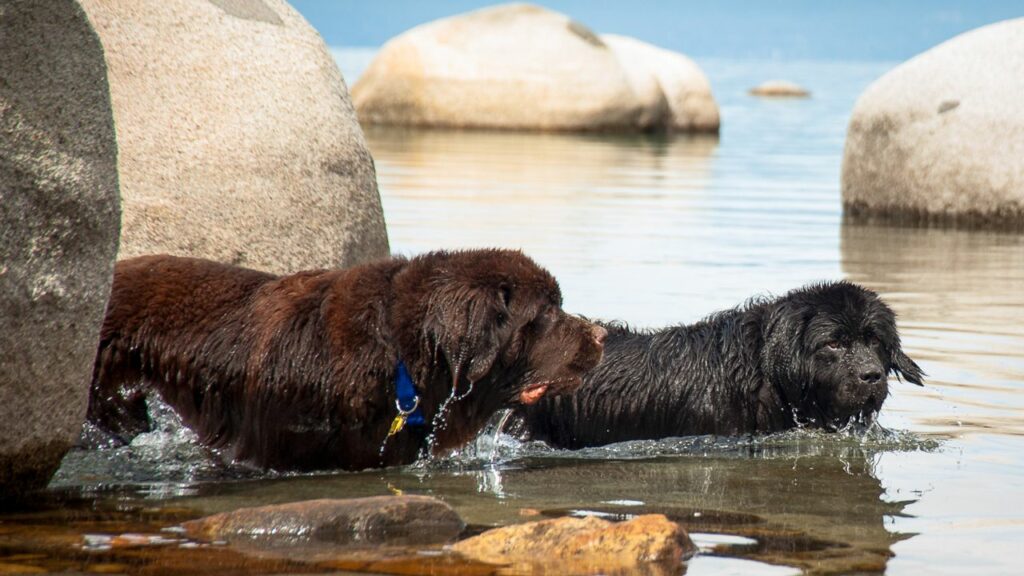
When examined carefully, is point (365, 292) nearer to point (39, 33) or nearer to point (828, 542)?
point (39, 33)

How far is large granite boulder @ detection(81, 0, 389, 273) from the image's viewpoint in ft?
27.7

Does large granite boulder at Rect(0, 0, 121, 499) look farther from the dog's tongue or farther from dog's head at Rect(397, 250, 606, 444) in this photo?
the dog's tongue

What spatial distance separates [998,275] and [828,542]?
8030mm

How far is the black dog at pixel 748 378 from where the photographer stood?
755cm

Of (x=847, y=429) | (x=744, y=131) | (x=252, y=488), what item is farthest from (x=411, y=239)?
(x=744, y=131)

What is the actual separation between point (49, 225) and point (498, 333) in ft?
6.03

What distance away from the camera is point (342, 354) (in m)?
6.32

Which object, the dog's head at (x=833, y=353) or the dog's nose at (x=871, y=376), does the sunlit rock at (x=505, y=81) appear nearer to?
the dog's head at (x=833, y=353)

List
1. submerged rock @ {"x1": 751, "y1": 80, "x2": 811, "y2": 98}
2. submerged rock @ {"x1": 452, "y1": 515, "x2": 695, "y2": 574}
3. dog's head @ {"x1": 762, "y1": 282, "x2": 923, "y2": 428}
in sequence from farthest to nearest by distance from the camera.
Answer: submerged rock @ {"x1": 751, "y1": 80, "x2": 811, "y2": 98}
dog's head @ {"x1": 762, "y1": 282, "x2": 923, "y2": 428}
submerged rock @ {"x1": 452, "y1": 515, "x2": 695, "y2": 574}

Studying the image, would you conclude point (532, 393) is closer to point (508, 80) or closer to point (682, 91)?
point (508, 80)

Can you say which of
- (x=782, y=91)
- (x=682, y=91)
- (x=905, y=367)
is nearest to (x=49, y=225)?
(x=905, y=367)

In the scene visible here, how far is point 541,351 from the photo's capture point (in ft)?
21.6

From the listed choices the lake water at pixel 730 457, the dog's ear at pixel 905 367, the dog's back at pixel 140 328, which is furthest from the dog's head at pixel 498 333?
the dog's ear at pixel 905 367

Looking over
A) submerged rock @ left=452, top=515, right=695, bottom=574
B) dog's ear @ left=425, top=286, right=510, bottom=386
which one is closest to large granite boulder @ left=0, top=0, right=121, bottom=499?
dog's ear @ left=425, top=286, right=510, bottom=386
